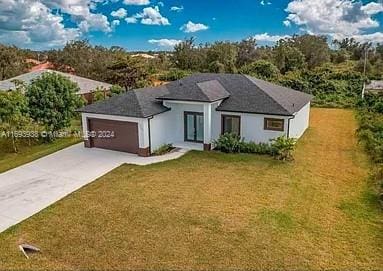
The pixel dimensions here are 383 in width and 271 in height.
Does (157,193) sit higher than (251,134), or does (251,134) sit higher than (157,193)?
(251,134)

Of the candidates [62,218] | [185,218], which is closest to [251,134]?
[185,218]

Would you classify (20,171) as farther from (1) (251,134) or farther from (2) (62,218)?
(1) (251,134)

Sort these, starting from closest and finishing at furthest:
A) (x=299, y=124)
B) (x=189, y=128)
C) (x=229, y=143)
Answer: (x=229, y=143) → (x=189, y=128) → (x=299, y=124)

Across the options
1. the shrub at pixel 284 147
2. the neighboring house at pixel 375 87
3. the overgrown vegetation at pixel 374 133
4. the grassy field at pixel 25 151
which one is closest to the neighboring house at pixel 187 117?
the shrub at pixel 284 147

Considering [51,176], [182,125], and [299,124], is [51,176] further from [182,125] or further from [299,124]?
[299,124]

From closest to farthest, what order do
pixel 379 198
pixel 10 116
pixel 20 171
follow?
pixel 379 198, pixel 20 171, pixel 10 116

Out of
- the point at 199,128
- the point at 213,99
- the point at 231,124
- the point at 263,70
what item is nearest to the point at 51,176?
the point at 199,128

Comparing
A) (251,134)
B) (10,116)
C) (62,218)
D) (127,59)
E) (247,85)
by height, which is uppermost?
(127,59)

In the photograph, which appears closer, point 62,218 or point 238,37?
point 62,218
